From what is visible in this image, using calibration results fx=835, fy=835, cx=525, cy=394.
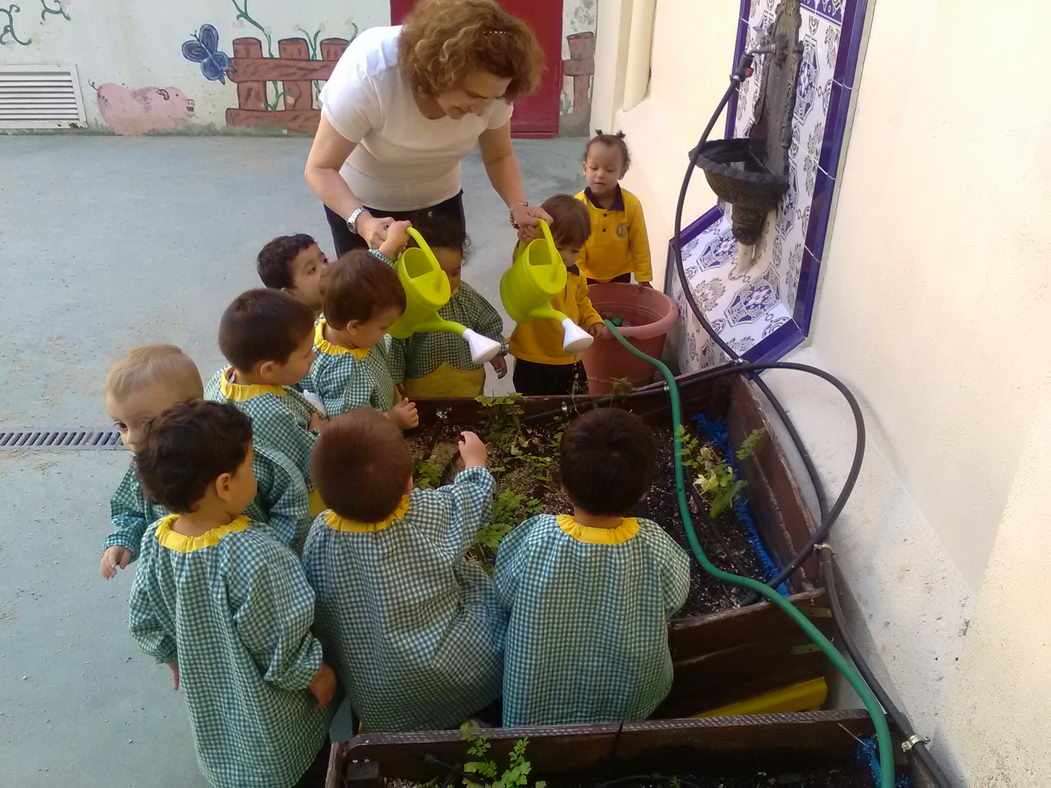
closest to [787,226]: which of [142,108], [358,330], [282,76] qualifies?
[358,330]

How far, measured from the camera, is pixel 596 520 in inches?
61.9

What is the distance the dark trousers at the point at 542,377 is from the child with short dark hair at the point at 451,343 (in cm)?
22

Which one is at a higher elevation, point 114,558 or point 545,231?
point 545,231

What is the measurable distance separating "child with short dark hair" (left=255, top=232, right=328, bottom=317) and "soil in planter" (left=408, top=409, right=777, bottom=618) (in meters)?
0.54

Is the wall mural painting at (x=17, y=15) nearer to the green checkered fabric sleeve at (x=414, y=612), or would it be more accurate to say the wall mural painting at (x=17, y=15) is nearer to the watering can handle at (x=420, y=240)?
the watering can handle at (x=420, y=240)

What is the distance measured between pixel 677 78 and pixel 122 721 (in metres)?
3.46

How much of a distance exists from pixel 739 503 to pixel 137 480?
1.57 metres

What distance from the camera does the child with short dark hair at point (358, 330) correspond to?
1.95 metres

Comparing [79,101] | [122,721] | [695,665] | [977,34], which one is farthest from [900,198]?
[79,101]

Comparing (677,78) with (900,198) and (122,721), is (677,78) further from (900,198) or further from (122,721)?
(122,721)

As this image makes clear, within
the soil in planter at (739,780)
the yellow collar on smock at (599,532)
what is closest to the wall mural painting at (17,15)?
the yellow collar on smock at (599,532)

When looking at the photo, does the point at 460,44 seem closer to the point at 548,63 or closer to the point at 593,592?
the point at 593,592

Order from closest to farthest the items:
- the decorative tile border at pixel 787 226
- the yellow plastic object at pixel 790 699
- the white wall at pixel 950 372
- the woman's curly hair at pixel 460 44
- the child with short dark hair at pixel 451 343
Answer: the white wall at pixel 950 372 < the yellow plastic object at pixel 790 699 < the woman's curly hair at pixel 460 44 < the decorative tile border at pixel 787 226 < the child with short dark hair at pixel 451 343

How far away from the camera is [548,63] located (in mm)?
6082
